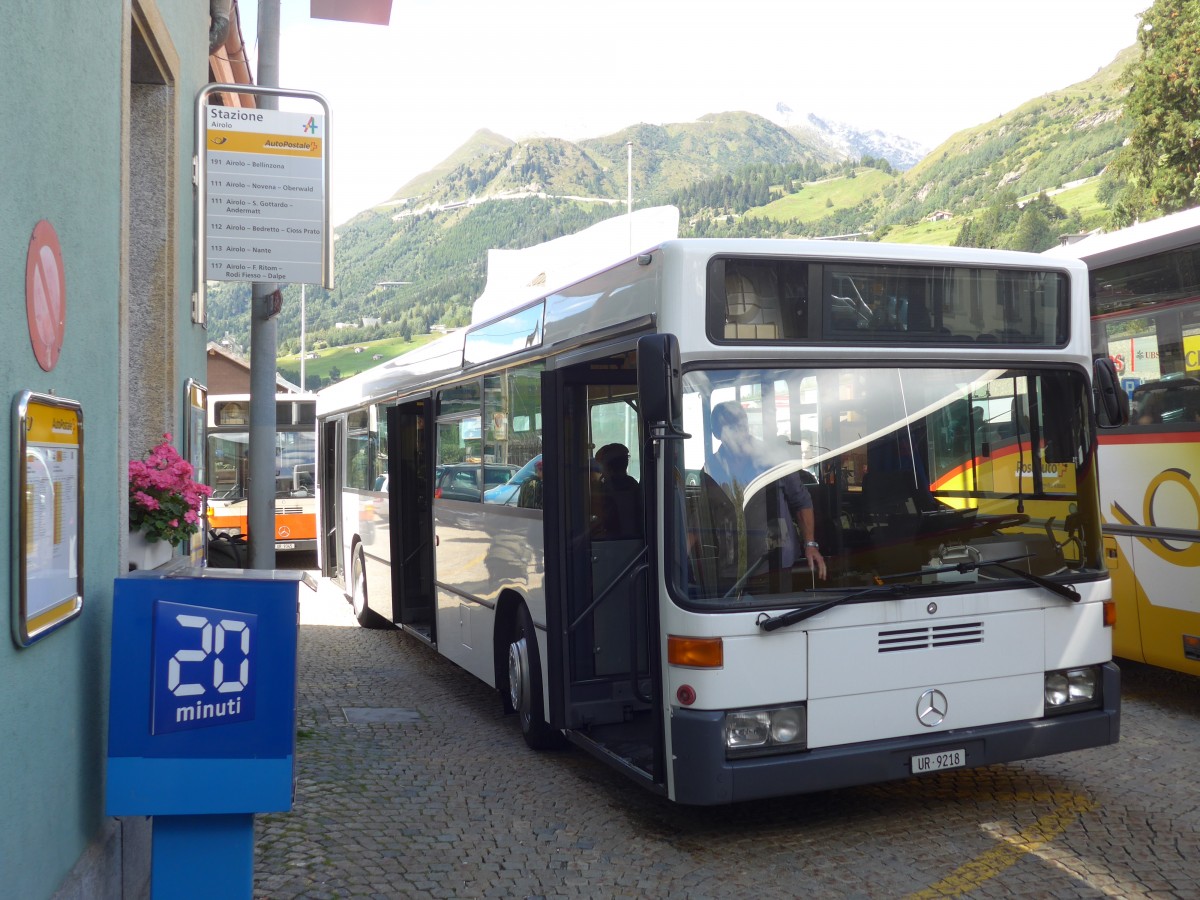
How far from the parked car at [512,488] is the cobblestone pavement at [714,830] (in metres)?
1.62

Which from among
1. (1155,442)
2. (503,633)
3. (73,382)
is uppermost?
(73,382)

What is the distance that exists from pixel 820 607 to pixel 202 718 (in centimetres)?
264

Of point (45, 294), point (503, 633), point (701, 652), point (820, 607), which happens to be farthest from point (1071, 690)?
point (45, 294)

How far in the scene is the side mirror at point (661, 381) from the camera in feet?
17.1

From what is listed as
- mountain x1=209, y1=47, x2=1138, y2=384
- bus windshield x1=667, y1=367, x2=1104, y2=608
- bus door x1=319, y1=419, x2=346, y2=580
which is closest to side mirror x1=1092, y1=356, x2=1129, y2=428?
bus windshield x1=667, y1=367, x2=1104, y2=608

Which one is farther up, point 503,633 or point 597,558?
point 597,558

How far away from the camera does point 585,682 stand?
7.03m

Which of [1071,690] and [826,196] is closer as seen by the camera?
[1071,690]

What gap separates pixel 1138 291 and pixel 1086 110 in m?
168

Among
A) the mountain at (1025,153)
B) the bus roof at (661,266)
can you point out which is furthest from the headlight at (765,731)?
the mountain at (1025,153)

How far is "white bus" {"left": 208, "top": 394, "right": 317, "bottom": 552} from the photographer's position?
2138 cm

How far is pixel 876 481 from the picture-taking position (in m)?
5.55

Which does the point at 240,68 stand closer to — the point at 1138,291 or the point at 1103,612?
the point at 1138,291

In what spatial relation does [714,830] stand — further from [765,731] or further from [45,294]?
[45,294]
